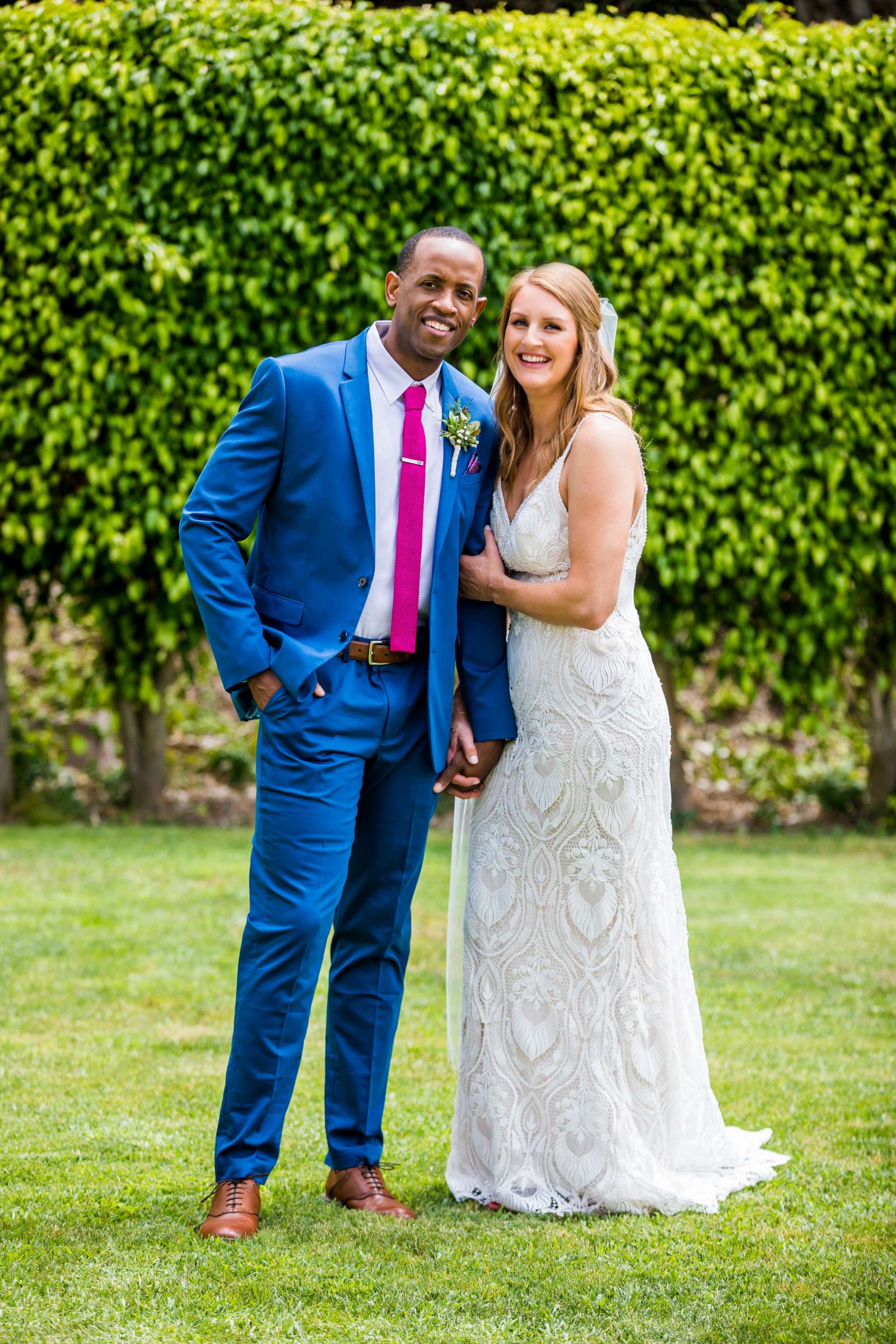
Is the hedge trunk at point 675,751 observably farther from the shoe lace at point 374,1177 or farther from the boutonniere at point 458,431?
the shoe lace at point 374,1177

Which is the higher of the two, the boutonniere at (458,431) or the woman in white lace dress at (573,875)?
the boutonniere at (458,431)

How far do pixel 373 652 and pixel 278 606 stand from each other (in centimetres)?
22

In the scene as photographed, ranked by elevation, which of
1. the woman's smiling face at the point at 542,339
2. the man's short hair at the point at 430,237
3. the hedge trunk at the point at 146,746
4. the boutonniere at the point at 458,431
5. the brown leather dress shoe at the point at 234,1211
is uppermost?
the man's short hair at the point at 430,237

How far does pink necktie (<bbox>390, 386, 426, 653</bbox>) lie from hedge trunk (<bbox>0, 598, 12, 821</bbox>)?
4.91 m

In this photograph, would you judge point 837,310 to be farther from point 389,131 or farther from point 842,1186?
point 842,1186

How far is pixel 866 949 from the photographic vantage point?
5.50 meters

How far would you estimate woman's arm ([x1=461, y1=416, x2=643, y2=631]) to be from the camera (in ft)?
10.2

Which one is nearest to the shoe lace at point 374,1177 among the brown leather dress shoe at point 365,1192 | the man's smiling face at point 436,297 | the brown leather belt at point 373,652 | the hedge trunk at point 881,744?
the brown leather dress shoe at point 365,1192

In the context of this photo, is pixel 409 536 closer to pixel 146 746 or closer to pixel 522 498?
pixel 522 498

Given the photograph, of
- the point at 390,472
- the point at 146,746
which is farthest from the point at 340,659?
the point at 146,746

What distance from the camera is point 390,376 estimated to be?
10.1 ft

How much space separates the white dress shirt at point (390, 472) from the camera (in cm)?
302

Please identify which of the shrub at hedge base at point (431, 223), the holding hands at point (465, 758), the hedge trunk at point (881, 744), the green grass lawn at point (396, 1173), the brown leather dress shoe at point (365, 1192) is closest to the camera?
the green grass lawn at point (396, 1173)

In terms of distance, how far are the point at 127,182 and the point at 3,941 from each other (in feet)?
11.7
